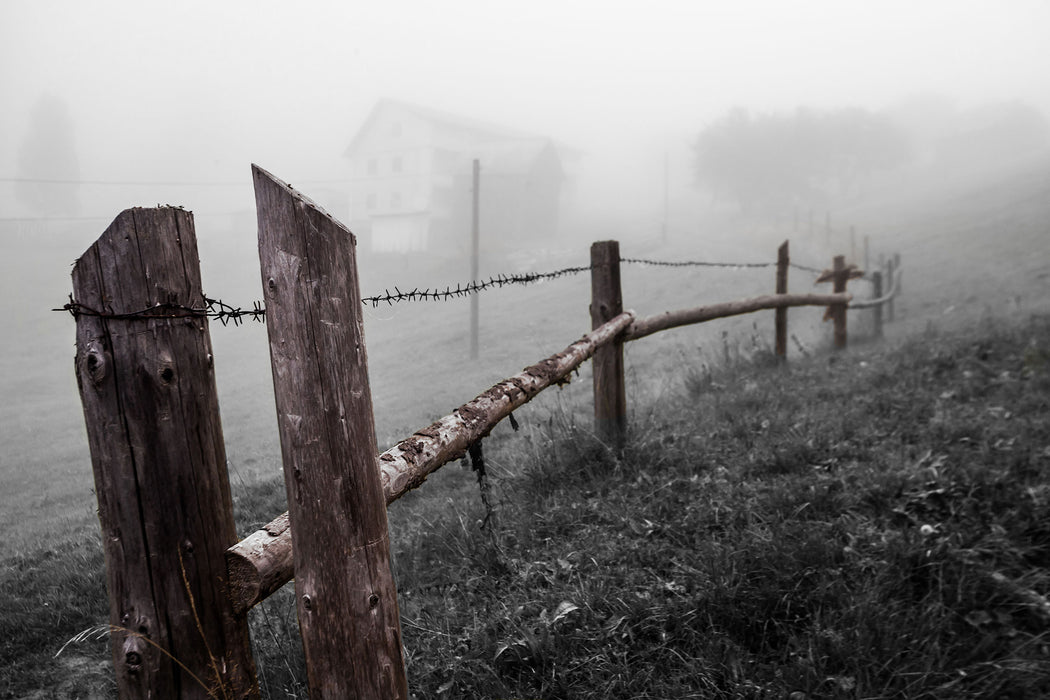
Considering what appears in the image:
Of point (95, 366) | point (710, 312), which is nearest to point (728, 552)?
point (95, 366)

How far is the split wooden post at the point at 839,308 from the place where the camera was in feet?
30.7

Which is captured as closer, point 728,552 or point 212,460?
point 212,460

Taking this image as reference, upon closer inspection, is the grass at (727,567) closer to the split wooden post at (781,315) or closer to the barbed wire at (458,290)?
the barbed wire at (458,290)

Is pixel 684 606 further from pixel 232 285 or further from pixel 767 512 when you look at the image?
pixel 232 285

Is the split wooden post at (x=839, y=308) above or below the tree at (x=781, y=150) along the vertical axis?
below

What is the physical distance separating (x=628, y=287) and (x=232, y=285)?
1977cm

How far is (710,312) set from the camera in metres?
5.67

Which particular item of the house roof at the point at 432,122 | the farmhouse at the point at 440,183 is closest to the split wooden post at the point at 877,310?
the farmhouse at the point at 440,183

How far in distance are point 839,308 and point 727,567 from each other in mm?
7859

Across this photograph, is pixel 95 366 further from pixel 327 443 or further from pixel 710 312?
pixel 710 312

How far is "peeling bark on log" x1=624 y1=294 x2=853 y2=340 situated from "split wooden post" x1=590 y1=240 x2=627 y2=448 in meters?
0.21

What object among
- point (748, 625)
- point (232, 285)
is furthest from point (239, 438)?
point (232, 285)

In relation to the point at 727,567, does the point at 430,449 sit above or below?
above

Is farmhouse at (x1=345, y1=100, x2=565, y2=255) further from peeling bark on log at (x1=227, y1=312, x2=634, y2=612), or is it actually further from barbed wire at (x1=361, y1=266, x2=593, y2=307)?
peeling bark on log at (x1=227, y1=312, x2=634, y2=612)
